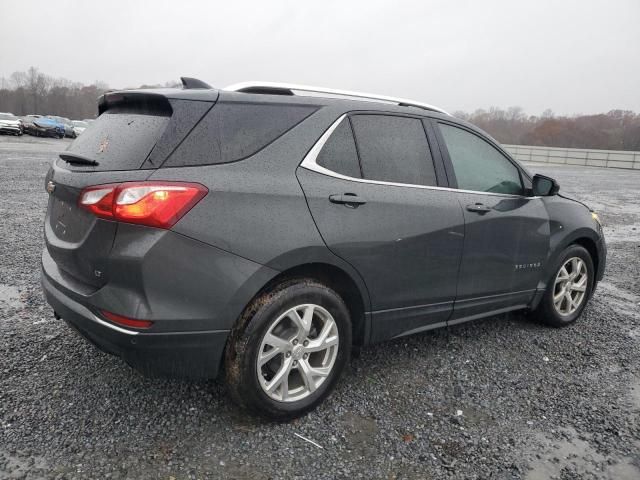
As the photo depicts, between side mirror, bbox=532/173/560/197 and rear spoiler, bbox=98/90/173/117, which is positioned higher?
rear spoiler, bbox=98/90/173/117

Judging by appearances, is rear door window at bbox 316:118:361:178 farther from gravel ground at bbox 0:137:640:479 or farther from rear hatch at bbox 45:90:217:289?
gravel ground at bbox 0:137:640:479

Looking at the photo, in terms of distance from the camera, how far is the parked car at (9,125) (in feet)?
99.9

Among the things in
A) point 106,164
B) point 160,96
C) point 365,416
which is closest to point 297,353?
point 365,416

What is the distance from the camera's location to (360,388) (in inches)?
122

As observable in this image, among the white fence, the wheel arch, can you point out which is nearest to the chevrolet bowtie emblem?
the wheel arch

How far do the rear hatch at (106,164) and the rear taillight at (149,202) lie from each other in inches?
2.0

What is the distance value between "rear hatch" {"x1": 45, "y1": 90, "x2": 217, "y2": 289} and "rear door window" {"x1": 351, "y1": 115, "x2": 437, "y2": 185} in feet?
3.11

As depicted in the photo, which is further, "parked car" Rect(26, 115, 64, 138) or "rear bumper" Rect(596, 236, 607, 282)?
"parked car" Rect(26, 115, 64, 138)

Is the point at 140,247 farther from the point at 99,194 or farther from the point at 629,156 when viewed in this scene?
the point at 629,156

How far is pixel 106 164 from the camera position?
2396 mm

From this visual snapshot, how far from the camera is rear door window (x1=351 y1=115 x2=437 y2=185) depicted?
293cm

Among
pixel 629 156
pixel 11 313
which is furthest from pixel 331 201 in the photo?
pixel 629 156

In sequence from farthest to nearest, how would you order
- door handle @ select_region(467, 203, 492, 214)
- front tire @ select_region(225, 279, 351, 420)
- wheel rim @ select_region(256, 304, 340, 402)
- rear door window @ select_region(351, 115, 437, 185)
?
door handle @ select_region(467, 203, 492, 214) < rear door window @ select_region(351, 115, 437, 185) < wheel rim @ select_region(256, 304, 340, 402) < front tire @ select_region(225, 279, 351, 420)

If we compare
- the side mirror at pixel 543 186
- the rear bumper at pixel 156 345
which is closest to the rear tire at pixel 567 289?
the side mirror at pixel 543 186
